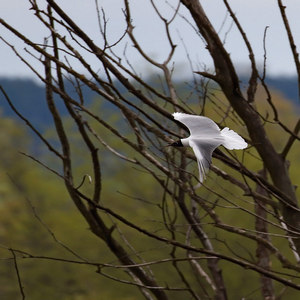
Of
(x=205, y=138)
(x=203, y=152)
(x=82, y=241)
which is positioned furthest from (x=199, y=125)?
(x=82, y=241)

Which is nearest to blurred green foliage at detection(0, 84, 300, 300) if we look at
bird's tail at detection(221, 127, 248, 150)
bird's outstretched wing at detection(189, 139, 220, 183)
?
bird's tail at detection(221, 127, 248, 150)

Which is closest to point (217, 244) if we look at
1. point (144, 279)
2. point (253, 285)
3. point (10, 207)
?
point (253, 285)

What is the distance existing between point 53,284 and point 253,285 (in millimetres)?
7219

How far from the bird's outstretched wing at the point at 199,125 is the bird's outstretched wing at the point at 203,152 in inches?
3.6

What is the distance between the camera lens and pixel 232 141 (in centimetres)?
302

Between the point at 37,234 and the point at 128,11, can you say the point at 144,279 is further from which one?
the point at 37,234

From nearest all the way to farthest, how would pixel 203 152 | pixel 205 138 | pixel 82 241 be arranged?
1. pixel 203 152
2. pixel 205 138
3. pixel 82 241

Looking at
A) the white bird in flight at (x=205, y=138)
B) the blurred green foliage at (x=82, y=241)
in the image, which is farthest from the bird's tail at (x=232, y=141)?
the blurred green foliage at (x=82, y=241)

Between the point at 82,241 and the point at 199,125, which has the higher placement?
the point at 199,125

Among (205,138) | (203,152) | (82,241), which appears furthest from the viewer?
(82,241)

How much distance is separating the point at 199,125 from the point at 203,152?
0.28 meters

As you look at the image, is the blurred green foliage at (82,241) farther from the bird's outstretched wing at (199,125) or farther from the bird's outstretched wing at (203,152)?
the bird's outstretched wing at (203,152)

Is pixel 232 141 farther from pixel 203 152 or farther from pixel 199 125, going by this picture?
pixel 203 152

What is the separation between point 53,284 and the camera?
27.4m
